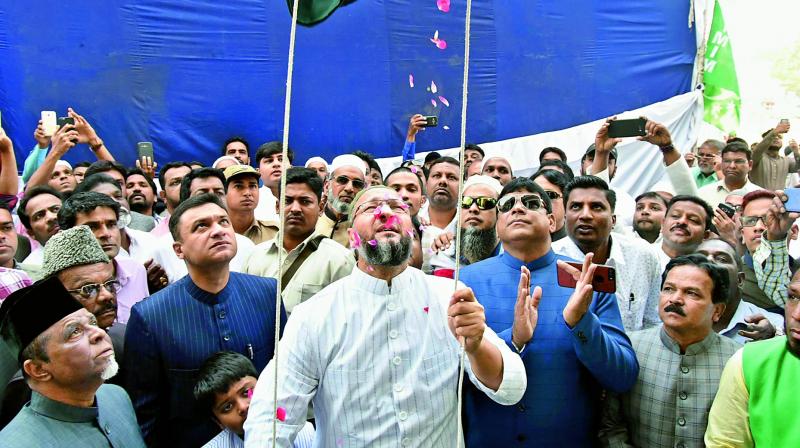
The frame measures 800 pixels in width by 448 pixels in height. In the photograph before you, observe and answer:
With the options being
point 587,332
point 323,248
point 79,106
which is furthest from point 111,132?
point 587,332

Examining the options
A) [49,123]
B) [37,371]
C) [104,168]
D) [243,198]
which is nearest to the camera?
[37,371]

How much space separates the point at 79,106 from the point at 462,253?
419 centimetres

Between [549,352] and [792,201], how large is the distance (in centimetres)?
159

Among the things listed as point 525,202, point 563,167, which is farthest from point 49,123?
point 525,202

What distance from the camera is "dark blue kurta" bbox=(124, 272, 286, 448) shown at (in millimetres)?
2590

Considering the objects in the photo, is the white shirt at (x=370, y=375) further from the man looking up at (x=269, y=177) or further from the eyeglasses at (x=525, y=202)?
the man looking up at (x=269, y=177)

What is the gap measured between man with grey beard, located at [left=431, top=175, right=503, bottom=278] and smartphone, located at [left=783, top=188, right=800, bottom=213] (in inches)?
51.9

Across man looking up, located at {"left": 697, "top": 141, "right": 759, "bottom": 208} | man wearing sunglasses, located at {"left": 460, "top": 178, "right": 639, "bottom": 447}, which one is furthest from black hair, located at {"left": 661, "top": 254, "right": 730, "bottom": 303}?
man looking up, located at {"left": 697, "top": 141, "right": 759, "bottom": 208}

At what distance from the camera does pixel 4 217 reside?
3299 mm

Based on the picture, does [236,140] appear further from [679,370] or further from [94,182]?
[679,370]

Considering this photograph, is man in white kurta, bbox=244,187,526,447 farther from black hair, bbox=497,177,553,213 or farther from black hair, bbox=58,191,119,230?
black hair, bbox=58,191,119,230

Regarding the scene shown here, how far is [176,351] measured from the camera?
2623mm

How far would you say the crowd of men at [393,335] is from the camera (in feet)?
7.18

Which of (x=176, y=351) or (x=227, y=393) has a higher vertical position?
(x=176, y=351)
